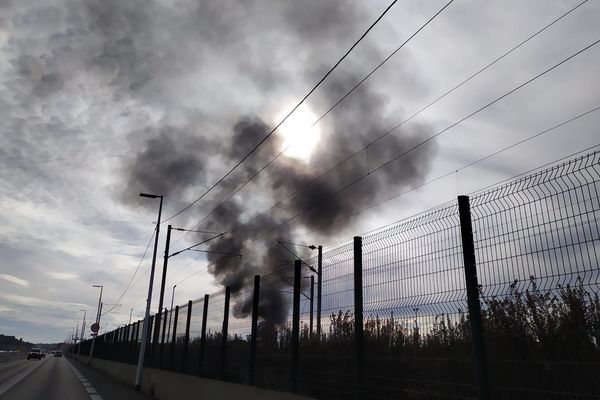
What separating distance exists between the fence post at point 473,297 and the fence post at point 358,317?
94.6 inches

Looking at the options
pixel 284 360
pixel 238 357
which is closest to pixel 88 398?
pixel 238 357

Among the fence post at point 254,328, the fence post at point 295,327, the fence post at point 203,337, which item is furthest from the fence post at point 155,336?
the fence post at point 295,327

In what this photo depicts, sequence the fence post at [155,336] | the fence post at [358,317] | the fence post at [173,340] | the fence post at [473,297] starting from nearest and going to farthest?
the fence post at [473,297]
the fence post at [358,317]
the fence post at [173,340]
the fence post at [155,336]

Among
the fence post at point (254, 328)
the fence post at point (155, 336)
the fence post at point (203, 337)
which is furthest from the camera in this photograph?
Result: the fence post at point (155, 336)

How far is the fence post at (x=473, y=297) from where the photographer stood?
5648mm

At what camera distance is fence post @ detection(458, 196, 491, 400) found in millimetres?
5648

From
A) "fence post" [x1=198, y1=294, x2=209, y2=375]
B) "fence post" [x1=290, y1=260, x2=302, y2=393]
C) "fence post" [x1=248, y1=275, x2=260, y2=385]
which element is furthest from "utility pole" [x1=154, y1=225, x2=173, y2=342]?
"fence post" [x1=290, y1=260, x2=302, y2=393]

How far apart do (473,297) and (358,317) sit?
99.6 inches

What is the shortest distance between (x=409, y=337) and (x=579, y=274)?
2.85 metres

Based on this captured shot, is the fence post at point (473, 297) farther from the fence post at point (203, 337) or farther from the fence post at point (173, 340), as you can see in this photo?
the fence post at point (173, 340)

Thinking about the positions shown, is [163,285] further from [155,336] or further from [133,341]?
[133,341]

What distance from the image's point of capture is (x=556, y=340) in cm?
520

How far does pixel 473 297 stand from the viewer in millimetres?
5918

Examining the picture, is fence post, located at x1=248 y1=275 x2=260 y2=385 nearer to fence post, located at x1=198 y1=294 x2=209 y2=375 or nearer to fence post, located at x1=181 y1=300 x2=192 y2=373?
fence post, located at x1=198 y1=294 x2=209 y2=375
